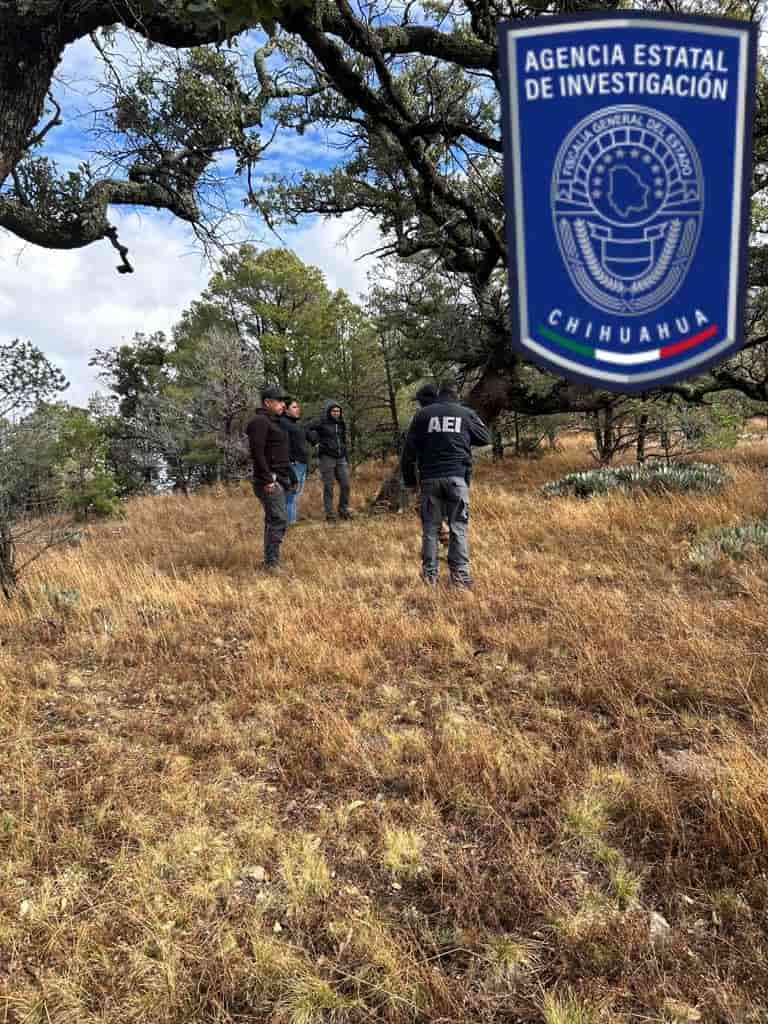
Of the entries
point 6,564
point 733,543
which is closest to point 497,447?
point 733,543

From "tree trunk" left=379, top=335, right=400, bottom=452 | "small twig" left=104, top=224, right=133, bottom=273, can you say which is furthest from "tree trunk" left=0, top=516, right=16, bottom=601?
"tree trunk" left=379, top=335, right=400, bottom=452

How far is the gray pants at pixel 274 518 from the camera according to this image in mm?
6590

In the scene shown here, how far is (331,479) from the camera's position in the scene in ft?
33.1

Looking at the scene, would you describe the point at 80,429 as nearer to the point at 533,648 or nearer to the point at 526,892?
the point at 533,648

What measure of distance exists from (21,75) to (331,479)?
7.15 metres

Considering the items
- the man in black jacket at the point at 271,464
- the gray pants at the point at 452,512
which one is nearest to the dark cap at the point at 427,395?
the gray pants at the point at 452,512

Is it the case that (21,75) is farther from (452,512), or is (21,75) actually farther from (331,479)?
(331,479)

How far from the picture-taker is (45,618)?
501 centimetres

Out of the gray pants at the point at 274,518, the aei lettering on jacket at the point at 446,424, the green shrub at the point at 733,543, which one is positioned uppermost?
the aei lettering on jacket at the point at 446,424

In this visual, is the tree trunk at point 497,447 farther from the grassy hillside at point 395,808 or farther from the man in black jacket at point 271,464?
the grassy hillside at point 395,808

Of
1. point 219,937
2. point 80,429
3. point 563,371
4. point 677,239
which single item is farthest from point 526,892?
point 80,429

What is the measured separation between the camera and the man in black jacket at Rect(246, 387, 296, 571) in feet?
21.4

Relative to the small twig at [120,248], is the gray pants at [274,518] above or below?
below

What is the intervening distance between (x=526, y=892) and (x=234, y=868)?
1191 millimetres
